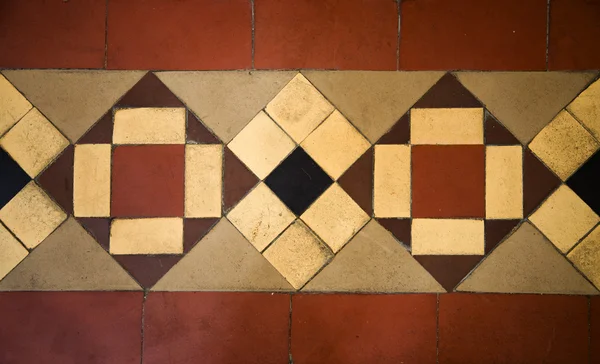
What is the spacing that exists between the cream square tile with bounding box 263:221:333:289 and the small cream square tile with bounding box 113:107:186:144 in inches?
20.7

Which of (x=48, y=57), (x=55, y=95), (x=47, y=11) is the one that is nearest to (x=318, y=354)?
(x=55, y=95)

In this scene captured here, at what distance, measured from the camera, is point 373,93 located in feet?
4.90

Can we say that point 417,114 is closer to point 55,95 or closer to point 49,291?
point 55,95

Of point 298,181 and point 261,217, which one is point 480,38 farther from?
point 261,217

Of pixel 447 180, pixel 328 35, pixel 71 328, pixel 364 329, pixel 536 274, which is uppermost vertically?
pixel 328 35

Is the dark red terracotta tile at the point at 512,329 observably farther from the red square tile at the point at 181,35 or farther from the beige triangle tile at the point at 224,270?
the red square tile at the point at 181,35

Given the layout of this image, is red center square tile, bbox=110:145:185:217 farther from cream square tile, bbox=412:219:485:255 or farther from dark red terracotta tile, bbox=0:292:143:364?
cream square tile, bbox=412:219:485:255

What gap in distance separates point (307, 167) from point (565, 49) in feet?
3.43

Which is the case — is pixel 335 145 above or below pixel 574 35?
below

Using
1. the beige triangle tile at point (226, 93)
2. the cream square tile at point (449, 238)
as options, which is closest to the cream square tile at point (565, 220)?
the cream square tile at point (449, 238)

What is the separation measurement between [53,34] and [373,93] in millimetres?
1222

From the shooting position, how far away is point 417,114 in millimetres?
1483

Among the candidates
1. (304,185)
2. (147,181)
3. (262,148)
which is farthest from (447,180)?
(147,181)

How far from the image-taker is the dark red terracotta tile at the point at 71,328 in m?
1.46
